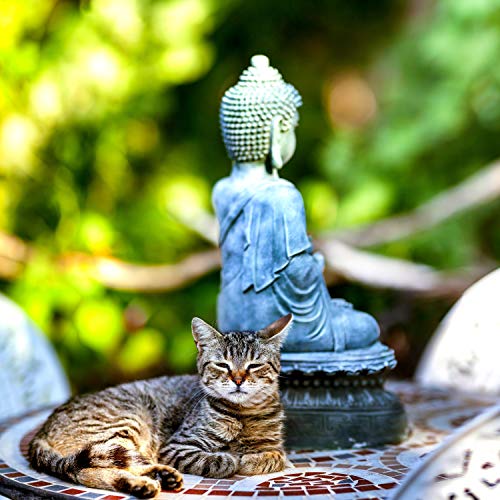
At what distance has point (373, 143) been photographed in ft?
25.7

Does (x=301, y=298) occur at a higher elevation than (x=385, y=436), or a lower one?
higher

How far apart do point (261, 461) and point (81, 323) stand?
12.3 feet

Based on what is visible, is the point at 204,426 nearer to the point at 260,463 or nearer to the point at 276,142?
the point at 260,463

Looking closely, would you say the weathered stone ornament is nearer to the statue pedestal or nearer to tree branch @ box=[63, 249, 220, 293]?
the statue pedestal

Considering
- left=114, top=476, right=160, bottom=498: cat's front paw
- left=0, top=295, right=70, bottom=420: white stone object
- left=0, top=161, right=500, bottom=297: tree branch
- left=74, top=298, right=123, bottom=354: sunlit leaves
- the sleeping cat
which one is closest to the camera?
left=114, top=476, right=160, bottom=498: cat's front paw

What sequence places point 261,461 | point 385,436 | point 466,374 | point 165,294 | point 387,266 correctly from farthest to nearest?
point 165,294, point 387,266, point 466,374, point 385,436, point 261,461

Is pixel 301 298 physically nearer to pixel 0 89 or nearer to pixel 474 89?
pixel 0 89

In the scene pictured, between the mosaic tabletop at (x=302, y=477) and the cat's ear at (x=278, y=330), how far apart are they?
0.45 metres

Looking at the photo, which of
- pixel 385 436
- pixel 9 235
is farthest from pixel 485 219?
pixel 385 436

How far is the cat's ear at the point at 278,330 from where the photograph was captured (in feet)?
9.50

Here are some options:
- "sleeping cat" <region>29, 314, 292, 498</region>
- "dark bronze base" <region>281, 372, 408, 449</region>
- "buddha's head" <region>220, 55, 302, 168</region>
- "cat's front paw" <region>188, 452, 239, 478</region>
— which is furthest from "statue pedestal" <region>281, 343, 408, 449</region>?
"buddha's head" <region>220, 55, 302, 168</region>

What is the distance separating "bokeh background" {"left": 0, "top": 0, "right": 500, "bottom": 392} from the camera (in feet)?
A: 20.8

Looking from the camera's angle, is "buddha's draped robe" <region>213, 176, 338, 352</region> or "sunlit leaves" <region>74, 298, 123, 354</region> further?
"sunlit leaves" <region>74, 298, 123, 354</region>

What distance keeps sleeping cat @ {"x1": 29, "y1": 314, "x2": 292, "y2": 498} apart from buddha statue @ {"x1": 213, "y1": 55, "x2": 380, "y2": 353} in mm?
246
